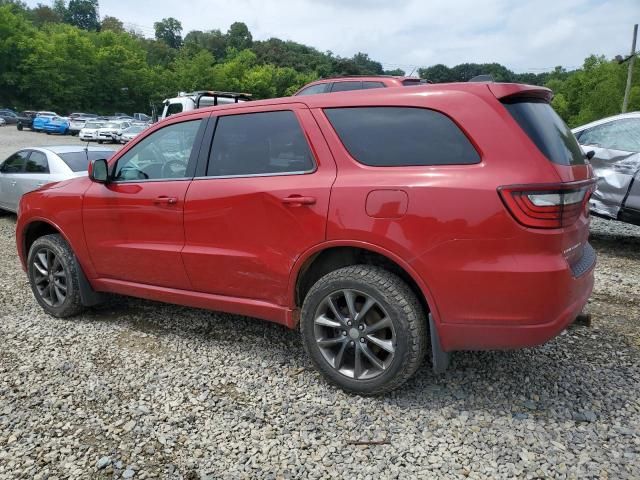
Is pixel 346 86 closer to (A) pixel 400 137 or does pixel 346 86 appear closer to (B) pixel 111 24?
(A) pixel 400 137

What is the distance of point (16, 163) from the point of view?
28.1 feet

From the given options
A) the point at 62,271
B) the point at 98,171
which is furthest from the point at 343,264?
the point at 62,271

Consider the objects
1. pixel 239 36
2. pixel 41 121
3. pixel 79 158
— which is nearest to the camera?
pixel 79 158

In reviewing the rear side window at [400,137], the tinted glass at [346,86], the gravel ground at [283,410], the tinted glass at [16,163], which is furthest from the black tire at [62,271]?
the tinted glass at [346,86]

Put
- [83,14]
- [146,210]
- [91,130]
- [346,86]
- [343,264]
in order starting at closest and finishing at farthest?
[343,264] → [146,210] → [346,86] → [91,130] → [83,14]

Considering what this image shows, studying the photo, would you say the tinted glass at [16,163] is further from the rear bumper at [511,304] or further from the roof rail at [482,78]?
the rear bumper at [511,304]

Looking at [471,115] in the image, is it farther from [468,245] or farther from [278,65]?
[278,65]

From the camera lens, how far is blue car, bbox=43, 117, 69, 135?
118 feet

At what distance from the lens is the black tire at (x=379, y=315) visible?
9.07 ft

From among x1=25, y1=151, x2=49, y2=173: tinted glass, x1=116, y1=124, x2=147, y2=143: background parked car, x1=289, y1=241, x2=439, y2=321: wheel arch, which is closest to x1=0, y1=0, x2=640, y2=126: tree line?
x1=116, y1=124, x2=147, y2=143: background parked car

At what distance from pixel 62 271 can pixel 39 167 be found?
4.55 m

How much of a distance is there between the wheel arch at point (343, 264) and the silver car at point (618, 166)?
13.9 ft

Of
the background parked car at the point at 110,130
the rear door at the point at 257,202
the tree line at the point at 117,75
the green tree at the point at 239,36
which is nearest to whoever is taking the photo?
the rear door at the point at 257,202

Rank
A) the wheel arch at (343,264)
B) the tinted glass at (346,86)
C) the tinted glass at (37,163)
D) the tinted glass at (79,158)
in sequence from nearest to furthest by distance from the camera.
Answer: the wheel arch at (343,264), the tinted glass at (79,158), the tinted glass at (37,163), the tinted glass at (346,86)
